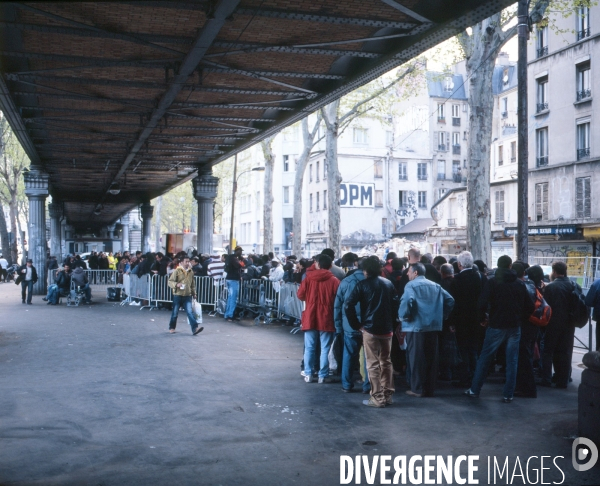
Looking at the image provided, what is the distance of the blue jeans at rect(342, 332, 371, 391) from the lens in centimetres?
922

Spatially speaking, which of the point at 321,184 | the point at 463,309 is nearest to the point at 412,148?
the point at 321,184

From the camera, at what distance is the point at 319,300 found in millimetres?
9914

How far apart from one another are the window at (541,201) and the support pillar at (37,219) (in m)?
28.8

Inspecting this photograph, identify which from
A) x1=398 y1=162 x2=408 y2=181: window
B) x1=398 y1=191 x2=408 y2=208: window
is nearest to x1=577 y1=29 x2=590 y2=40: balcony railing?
x1=398 y1=162 x2=408 y2=181: window

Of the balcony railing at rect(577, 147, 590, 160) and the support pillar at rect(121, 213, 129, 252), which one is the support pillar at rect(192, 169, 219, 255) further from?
the support pillar at rect(121, 213, 129, 252)

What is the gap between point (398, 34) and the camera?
34.1 feet

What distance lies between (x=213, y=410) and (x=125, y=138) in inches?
549

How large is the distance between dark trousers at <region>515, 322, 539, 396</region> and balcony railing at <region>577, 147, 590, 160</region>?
1240 inches

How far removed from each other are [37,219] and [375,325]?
73.0ft

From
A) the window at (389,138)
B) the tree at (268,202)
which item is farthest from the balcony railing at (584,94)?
the window at (389,138)

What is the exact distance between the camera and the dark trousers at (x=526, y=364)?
29.4 ft

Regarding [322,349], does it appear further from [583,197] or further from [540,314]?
[583,197]

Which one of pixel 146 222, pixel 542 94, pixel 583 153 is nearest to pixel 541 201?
pixel 583 153

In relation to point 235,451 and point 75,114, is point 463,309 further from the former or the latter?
point 75,114
